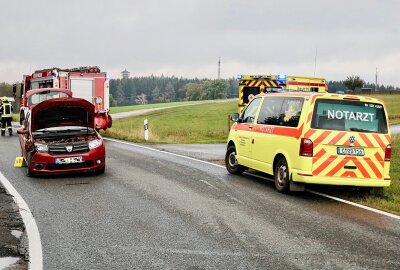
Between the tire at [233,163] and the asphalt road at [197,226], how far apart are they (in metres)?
0.77

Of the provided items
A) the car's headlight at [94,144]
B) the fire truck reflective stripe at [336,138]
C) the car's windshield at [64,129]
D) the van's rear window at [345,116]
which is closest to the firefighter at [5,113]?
the car's windshield at [64,129]

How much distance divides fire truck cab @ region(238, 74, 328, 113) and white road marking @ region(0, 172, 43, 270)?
12.9m

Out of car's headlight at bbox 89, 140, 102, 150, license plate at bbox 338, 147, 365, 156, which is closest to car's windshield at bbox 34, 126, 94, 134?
car's headlight at bbox 89, 140, 102, 150

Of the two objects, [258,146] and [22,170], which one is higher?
[258,146]

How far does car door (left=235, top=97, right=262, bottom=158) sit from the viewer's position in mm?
11211

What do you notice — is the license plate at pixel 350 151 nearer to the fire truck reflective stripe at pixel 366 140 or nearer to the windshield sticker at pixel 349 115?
the fire truck reflective stripe at pixel 366 140

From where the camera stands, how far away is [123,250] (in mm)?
5684

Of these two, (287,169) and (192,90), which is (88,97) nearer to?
(287,169)

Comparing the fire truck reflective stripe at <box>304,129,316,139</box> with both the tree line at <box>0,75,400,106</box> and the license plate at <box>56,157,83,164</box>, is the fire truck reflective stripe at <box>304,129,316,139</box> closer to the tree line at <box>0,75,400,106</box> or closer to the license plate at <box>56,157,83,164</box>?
the license plate at <box>56,157,83,164</box>

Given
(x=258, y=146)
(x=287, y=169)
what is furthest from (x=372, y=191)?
(x=258, y=146)

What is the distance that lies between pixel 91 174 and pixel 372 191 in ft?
20.5

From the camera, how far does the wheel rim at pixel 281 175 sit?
9.54m

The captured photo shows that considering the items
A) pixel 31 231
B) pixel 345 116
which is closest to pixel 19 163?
→ pixel 31 231

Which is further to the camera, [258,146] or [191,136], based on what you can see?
[191,136]
